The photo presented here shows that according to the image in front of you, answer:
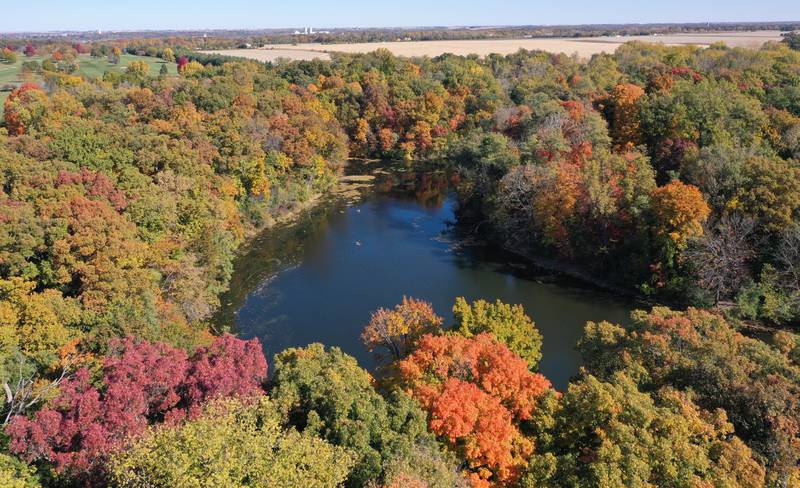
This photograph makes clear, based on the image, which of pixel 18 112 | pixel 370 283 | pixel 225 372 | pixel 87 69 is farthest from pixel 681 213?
pixel 87 69

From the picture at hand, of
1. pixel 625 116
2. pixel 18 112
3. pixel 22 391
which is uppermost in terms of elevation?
pixel 18 112

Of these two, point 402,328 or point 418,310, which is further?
point 418,310

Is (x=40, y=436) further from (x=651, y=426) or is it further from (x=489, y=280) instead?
(x=489, y=280)

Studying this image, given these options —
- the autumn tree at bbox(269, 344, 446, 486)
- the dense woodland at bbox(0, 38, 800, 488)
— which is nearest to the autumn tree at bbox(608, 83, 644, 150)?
the dense woodland at bbox(0, 38, 800, 488)

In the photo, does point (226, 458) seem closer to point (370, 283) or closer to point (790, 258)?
point (370, 283)

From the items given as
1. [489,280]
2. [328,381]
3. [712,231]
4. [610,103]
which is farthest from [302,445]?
[610,103]

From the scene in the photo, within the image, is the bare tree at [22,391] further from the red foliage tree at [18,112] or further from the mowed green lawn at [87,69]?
the mowed green lawn at [87,69]
